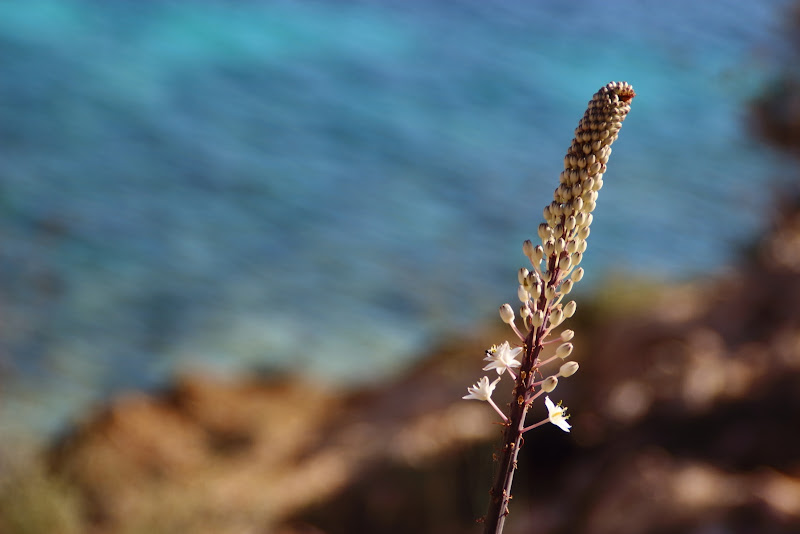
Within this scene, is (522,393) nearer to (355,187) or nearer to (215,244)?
(215,244)

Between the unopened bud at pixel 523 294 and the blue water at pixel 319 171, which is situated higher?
the blue water at pixel 319 171

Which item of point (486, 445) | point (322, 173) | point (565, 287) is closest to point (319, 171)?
point (322, 173)

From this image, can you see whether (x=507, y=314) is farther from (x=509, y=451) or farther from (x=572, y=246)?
(x=509, y=451)

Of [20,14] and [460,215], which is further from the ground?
[20,14]

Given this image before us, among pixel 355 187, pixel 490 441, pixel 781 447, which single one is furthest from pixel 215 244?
pixel 781 447

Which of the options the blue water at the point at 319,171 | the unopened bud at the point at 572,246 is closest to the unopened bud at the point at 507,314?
the unopened bud at the point at 572,246

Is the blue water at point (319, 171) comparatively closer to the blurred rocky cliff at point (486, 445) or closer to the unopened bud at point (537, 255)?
the blurred rocky cliff at point (486, 445)
